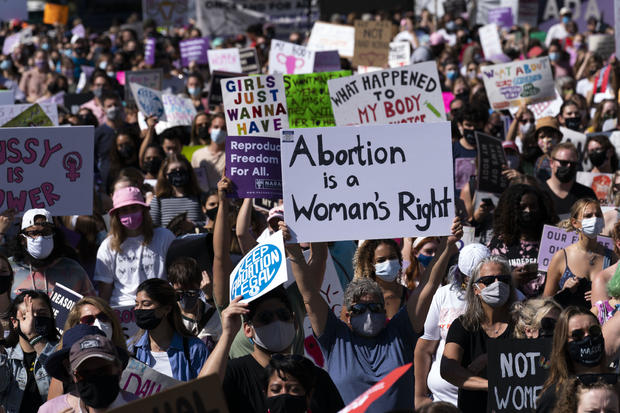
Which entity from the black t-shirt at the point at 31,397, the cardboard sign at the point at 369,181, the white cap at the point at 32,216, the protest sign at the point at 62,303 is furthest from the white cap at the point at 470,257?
the white cap at the point at 32,216

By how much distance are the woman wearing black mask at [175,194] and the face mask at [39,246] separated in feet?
6.18

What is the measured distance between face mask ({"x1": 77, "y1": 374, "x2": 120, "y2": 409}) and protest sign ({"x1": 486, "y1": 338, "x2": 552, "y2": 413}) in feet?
5.40

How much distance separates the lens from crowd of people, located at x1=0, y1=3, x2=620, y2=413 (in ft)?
16.1

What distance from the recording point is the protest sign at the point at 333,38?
19.1 meters

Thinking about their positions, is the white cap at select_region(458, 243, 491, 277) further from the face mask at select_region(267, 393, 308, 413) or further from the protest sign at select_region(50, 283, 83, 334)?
the protest sign at select_region(50, 283, 83, 334)

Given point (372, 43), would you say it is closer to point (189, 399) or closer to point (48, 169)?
point (48, 169)

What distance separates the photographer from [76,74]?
20094 millimetres

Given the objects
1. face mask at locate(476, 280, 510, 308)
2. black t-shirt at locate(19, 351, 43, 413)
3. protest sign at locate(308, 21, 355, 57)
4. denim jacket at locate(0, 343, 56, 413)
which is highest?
protest sign at locate(308, 21, 355, 57)

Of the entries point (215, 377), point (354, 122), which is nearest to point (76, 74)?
point (354, 122)

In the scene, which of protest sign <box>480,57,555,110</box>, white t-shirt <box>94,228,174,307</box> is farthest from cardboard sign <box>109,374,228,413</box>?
protest sign <box>480,57,555,110</box>

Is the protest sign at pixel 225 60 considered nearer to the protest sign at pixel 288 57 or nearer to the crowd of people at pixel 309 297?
the protest sign at pixel 288 57

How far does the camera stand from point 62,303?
21.7 feet

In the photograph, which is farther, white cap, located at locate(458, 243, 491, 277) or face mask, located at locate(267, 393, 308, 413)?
white cap, located at locate(458, 243, 491, 277)

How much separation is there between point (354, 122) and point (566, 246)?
295cm
